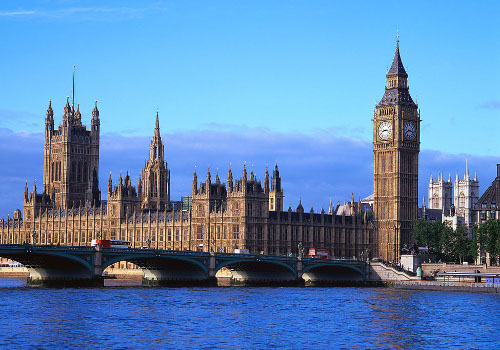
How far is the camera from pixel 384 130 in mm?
174000

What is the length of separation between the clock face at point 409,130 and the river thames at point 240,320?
6288 centimetres

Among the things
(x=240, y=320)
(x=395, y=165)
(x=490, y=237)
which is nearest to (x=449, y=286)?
(x=490, y=237)

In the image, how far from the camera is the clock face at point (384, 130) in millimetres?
173250

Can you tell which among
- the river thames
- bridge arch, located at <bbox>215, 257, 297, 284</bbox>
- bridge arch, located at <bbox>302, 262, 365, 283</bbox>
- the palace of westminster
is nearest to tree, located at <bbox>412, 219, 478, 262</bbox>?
the palace of westminster

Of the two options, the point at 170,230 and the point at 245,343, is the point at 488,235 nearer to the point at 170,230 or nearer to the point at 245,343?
the point at 170,230

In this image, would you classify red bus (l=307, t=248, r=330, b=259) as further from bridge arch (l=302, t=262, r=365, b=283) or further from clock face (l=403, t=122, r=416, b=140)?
clock face (l=403, t=122, r=416, b=140)

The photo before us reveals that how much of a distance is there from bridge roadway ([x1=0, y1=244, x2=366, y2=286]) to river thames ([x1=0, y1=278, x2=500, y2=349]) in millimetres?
4254

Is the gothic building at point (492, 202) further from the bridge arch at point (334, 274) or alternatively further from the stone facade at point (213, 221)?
the bridge arch at point (334, 274)

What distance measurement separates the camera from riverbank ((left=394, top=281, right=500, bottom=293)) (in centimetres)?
11851

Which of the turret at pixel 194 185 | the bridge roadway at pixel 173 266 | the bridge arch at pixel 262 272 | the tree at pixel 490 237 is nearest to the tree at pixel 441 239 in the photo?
the tree at pixel 490 237

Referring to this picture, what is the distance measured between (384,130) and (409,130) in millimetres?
4160

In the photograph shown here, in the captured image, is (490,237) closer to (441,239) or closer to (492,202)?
(492,202)

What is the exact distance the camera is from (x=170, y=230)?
575 feet

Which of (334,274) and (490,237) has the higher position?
(490,237)
